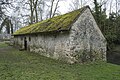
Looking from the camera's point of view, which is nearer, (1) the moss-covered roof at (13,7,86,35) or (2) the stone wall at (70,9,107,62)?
(2) the stone wall at (70,9,107,62)

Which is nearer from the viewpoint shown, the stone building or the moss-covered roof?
the stone building

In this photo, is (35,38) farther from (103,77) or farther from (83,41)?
(103,77)

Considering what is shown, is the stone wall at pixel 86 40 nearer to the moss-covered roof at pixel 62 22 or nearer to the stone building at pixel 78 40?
the stone building at pixel 78 40

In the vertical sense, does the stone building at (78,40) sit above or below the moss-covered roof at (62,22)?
below

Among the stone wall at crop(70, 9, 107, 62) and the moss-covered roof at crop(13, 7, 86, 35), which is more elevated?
the moss-covered roof at crop(13, 7, 86, 35)

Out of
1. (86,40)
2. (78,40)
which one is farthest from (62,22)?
(86,40)

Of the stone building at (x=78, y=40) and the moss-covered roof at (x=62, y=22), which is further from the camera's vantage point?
the moss-covered roof at (x=62, y=22)

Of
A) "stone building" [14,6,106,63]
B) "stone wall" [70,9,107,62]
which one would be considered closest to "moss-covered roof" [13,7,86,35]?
"stone building" [14,6,106,63]

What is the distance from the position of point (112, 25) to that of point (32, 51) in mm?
16186

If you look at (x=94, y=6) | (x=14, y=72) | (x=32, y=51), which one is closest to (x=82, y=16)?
(x=14, y=72)

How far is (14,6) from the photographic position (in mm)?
16375

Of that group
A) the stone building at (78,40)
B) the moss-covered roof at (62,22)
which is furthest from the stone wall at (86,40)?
the moss-covered roof at (62,22)

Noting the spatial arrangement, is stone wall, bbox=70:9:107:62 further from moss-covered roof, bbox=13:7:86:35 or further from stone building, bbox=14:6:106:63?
moss-covered roof, bbox=13:7:86:35

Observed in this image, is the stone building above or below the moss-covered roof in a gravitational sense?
below
